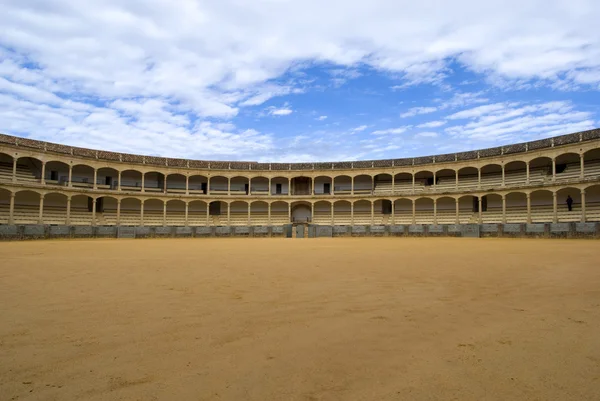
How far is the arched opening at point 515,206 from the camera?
3459 centimetres

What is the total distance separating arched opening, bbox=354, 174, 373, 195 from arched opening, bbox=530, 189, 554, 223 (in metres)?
17.0

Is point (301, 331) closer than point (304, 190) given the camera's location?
Yes

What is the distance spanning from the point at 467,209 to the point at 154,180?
115 feet

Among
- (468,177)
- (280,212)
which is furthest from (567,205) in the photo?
(280,212)

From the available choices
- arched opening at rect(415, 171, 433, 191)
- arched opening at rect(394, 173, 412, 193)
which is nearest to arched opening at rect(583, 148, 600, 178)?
arched opening at rect(415, 171, 433, 191)

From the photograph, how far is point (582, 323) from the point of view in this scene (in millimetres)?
4281

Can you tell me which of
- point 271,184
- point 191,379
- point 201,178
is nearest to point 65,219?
point 201,178

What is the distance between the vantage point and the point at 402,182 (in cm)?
4475

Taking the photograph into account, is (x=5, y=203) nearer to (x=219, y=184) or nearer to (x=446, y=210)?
(x=219, y=184)

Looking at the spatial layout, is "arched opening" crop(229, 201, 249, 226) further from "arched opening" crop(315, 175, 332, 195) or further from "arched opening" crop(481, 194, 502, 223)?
"arched opening" crop(481, 194, 502, 223)

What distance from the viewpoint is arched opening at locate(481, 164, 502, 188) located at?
38.2 m

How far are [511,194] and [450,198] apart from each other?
613 cm

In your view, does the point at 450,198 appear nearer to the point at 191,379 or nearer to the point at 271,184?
the point at 271,184

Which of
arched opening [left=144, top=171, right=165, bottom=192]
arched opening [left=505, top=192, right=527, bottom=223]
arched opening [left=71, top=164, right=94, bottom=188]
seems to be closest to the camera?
arched opening [left=505, top=192, right=527, bottom=223]
